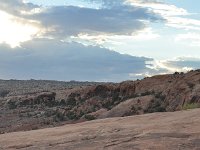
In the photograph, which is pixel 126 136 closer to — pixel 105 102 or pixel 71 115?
pixel 71 115

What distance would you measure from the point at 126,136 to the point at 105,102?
39383mm

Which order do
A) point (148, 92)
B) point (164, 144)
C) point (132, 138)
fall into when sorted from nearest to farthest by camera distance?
point (164, 144) < point (132, 138) < point (148, 92)

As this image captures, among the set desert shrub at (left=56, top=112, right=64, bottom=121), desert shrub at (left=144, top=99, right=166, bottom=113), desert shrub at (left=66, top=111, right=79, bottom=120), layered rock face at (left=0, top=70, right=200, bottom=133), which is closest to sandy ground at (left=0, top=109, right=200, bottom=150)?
layered rock face at (left=0, top=70, right=200, bottom=133)

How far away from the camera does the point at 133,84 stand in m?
54.4

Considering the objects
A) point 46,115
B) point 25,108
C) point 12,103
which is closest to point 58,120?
point 46,115

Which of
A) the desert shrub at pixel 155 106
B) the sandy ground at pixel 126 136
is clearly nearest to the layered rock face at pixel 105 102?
the desert shrub at pixel 155 106

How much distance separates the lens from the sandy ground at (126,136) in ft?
41.0

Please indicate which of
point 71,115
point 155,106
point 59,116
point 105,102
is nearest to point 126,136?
point 155,106

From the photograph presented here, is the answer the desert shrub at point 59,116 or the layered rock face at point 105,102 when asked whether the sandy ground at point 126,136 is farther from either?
the desert shrub at point 59,116

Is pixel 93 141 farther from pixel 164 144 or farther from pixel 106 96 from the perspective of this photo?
pixel 106 96

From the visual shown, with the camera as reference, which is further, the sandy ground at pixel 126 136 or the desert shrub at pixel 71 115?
the desert shrub at pixel 71 115

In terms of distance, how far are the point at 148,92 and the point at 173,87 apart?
13.0ft

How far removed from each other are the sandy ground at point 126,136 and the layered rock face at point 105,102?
12.2 meters

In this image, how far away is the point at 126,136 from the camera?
13.5m
